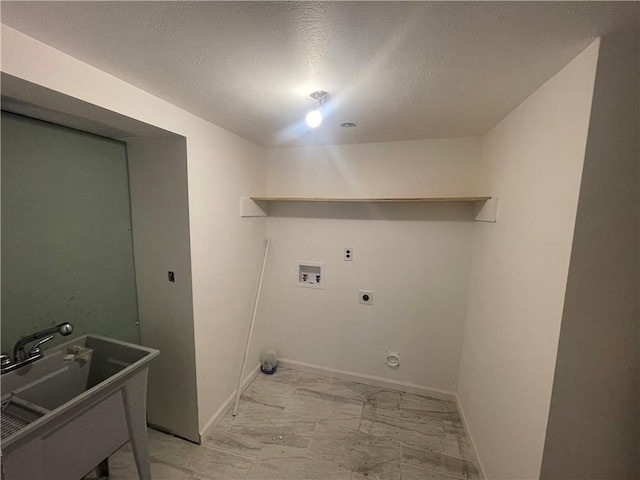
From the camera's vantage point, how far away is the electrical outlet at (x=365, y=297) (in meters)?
2.47

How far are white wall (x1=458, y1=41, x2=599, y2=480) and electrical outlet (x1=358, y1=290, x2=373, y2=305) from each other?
896 mm

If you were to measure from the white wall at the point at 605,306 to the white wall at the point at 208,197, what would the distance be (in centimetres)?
191

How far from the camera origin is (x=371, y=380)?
2564 millimetres

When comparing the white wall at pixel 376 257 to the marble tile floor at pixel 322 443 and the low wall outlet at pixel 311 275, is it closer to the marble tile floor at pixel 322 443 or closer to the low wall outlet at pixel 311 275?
Result: the low wall outlet at pixel 311 275

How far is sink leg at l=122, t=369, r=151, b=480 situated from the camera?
139 cm

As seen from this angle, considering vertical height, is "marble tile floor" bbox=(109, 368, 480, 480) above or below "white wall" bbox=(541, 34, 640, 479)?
below

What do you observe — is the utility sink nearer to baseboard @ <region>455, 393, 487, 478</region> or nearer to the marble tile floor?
the marble tile floor

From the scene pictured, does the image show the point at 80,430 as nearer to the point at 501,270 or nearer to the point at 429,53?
the point at 429,53

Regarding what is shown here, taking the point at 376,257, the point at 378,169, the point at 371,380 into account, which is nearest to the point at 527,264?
the point at 376,257

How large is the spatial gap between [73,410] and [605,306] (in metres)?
2.16

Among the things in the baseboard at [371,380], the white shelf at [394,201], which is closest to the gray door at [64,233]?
the white shelf at [394,201]

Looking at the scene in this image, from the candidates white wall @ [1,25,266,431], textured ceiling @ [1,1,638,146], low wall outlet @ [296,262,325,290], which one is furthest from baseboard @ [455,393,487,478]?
textured ceiling @ [1,1,638,146]

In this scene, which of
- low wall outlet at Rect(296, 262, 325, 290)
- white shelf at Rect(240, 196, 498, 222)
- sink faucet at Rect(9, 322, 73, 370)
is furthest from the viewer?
low wall outlet at Rect(296, 262, 325, 290)

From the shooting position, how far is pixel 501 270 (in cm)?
156
